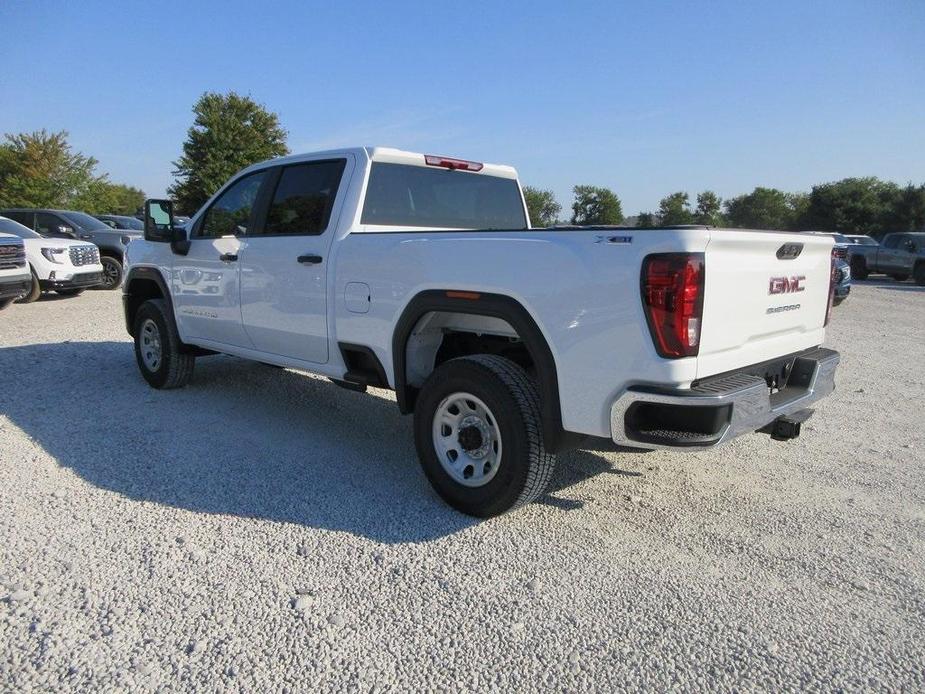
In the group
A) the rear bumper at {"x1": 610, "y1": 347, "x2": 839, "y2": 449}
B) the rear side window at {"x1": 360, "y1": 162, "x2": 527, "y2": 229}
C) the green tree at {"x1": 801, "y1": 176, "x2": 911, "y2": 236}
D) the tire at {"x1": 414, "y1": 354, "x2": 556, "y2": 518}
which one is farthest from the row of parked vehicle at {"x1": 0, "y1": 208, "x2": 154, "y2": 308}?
the green tree at {"x1": 801, "y1": 176, "x2": 911, "y2": 236}

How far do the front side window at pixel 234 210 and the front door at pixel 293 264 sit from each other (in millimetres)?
215

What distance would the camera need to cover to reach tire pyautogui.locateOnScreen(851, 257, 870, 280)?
22836mm

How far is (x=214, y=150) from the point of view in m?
49.1

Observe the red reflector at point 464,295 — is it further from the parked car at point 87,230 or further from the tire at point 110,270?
the tire at point 110,270

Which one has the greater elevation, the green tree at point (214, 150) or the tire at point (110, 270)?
the green tree at point (214, 150)

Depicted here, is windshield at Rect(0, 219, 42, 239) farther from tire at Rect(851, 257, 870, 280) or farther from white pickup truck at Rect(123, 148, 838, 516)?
tire at Rect(851, 257, 870, 280)

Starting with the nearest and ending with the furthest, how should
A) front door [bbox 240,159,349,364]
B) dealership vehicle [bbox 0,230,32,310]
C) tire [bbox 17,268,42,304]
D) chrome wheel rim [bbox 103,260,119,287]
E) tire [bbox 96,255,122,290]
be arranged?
front door [bbox 240,159,349,364]
dealership vehicle [bbox 0,230,32,310]
tire [bbox 17,268,42,304]
tire [bbox 96,255,122,290]
chrome wheel rim [bbox 103,260,119,287]

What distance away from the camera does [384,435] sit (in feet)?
16.3

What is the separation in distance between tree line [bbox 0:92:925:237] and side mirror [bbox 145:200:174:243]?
34336 millimetres

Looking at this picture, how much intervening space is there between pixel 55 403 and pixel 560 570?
15.4 feet

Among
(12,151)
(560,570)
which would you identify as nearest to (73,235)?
(560,570)

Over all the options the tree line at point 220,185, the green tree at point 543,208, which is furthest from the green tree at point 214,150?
the green tree at point 543,208

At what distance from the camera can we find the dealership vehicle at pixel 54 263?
12086 millimetres

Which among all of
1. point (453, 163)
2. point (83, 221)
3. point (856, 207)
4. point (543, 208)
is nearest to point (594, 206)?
point (543, 208)
